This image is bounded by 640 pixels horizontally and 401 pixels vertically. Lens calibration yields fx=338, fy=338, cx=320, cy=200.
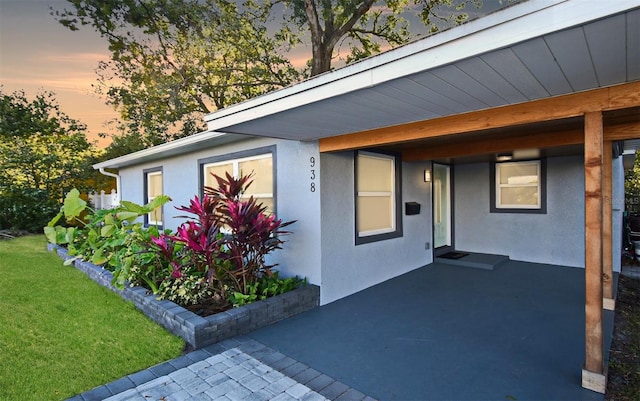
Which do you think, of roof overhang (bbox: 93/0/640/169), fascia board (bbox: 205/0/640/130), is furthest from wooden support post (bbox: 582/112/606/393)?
fascia board (bbox: 205/0/640/130)

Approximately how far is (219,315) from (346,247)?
210 cm

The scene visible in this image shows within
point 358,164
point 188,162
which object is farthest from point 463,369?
point 188,162

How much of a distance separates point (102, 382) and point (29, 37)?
928cm

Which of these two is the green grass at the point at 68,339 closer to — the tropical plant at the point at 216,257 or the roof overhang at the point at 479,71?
the tropical plant at the point at 216,257

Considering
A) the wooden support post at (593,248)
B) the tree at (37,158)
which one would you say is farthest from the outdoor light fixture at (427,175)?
the tree at (37,158)

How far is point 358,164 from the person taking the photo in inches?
214

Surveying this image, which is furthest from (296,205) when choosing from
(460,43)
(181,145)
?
(460,43)

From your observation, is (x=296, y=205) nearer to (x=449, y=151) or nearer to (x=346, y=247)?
(x=346, y=247)

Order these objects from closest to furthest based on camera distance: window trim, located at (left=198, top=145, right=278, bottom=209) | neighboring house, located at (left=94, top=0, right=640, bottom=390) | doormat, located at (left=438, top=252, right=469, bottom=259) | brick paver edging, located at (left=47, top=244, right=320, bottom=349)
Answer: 1. neighboring house, located at (left=94, top=0, right=640, bottom=390)
2. brick paver edging, located at (left=47, top=244, right=320, bottom=349)
3. window trim, located at (left=198, top=145, right=278, bottom=209)
4. doormat, located at (left=438, top=252, right=469, bottom=259)

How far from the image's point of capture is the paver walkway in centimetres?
262

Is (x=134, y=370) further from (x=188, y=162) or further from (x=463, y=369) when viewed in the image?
(x=188, y=162)

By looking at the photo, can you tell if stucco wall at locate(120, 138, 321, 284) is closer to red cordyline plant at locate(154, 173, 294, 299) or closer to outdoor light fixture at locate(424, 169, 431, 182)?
red cordyline plant at locate(154, 173, 294, 299)

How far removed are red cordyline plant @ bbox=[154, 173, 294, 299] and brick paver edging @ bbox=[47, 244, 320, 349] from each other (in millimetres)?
449

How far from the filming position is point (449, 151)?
215 inches
